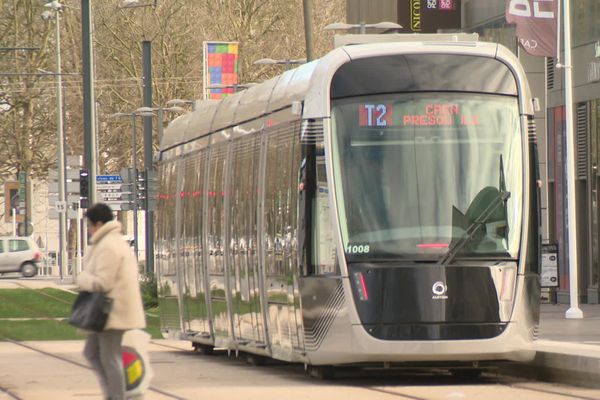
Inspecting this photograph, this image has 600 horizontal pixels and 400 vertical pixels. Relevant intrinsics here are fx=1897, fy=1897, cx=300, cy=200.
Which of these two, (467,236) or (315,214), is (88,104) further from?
(467,236)

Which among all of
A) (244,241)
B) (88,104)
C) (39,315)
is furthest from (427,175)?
(39,315)

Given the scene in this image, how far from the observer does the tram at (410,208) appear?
17.2 m

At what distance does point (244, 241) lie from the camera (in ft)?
67.9

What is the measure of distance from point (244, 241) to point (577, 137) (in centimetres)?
1778

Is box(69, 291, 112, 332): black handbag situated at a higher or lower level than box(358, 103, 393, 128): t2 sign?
lower

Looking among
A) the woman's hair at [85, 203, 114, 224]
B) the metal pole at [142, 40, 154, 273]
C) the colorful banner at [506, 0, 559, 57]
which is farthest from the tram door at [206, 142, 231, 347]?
the metal pole at [142, 40, 154, 273]

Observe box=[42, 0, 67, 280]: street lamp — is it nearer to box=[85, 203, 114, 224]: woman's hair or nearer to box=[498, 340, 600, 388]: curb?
box=[498, 340, 600, 388]: curb

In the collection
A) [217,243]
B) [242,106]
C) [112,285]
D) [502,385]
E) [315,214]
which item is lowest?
[502,385]

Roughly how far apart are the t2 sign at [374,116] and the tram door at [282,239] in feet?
2.50

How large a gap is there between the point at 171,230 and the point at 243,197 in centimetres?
525

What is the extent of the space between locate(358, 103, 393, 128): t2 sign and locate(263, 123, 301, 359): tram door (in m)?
0.76

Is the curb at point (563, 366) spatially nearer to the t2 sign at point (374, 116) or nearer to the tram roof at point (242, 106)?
the t2 sign at point (374, 116)

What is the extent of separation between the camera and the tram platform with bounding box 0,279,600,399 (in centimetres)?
1759

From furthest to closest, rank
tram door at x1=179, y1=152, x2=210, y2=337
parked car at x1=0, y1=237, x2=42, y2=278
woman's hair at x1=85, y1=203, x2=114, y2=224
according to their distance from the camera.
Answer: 1. parked car at x1=0, y1=237, x2=42, y2=278
2. tram door at x1=179, y1=152, x2=210, y2=337
3. woman's hair at x1=85, y1=203, x2=114, y2=224
